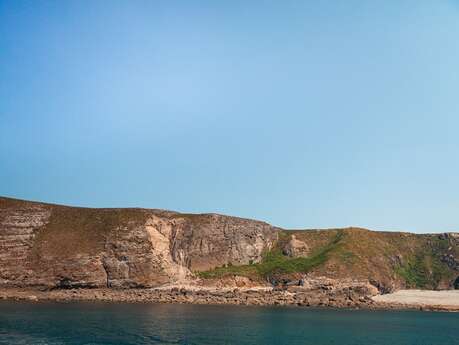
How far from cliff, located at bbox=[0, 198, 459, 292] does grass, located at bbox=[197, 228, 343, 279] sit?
0.82ft

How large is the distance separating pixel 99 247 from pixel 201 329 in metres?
56.6

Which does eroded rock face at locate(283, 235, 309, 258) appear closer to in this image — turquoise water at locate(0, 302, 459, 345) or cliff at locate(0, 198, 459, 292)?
cliff at locate(0, 198, 459, 292)

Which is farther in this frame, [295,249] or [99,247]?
[295,249]

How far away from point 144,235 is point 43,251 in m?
20.6

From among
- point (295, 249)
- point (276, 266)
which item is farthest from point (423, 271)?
point (276, 266)

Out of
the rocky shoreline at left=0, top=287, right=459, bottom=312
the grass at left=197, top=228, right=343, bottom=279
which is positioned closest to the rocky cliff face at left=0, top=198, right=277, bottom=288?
the rocky shoreline at left=0, top=287, right=459, bottom=312

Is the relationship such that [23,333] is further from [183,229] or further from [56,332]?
[183,229]

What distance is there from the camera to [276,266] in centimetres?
12406

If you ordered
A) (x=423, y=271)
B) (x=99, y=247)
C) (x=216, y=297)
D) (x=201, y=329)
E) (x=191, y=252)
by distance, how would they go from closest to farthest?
(x=201, y=329)
(x=216, y=297)
(x=99, y=247)
(x=191, y=252)
(x=423, y=271)

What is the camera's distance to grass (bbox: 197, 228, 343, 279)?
389ft

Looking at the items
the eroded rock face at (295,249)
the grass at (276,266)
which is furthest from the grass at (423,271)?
the eroded rock face at (295,249)

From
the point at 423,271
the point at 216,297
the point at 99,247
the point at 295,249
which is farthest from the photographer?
the point at 295,249

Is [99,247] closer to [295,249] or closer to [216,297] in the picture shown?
[216,297]

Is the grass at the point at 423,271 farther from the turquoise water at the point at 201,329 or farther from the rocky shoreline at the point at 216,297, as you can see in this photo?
the turquoise water at the point at 201,329
